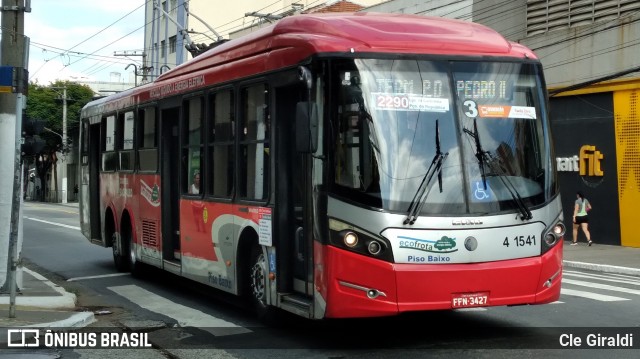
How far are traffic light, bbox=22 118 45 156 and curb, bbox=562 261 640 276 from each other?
492 inches

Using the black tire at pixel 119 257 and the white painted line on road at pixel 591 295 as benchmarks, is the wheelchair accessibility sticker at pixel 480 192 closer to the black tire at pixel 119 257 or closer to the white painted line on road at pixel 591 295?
the white painted line on road at pixel 591 295

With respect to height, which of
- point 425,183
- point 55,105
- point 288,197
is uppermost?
point 55,105

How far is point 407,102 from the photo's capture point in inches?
312

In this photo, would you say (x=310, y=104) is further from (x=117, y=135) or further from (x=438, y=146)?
(x=117, y=135)

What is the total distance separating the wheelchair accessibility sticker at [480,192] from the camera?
793cm

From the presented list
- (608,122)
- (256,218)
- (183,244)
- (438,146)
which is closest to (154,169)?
(183,244)

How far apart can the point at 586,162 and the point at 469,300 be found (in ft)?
59.9

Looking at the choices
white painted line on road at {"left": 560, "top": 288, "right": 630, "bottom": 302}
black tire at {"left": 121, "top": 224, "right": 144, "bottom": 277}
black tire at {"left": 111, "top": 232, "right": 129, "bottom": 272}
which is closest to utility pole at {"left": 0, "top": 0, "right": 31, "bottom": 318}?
black tire at {"left": 121, "top": 224, "right": 144, "bottom": 277}

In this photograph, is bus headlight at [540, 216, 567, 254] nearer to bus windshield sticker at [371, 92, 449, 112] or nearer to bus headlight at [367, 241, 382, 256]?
bus windshield sticker at [371, 92, 449, 112]

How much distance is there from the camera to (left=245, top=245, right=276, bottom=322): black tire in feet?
31.0

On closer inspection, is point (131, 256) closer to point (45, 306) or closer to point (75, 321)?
point (45, 306)

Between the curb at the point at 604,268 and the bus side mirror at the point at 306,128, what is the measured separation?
12134 mm

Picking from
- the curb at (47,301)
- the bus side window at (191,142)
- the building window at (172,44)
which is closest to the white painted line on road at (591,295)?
the bus side window at (191,142)

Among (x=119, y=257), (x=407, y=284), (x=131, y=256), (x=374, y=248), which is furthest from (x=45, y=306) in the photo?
(x=407, y=284)
